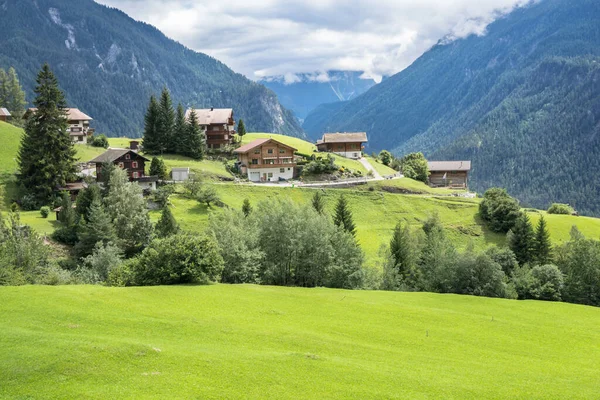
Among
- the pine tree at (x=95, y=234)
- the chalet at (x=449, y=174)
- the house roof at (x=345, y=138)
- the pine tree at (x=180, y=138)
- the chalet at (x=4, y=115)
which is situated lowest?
the pine tree at (x=95, y=234)

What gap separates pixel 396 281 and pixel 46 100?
64463 millimetres

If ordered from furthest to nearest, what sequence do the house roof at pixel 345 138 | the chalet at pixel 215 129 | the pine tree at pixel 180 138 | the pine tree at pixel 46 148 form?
the house roof at pixel 345 138
the chalet at pixel 215 129
the pine tree at pixel 180 138
the pine tree at pixel 46 148

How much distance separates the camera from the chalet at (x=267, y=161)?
109062mm

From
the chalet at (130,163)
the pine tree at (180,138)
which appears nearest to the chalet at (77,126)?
the pine tree at (180,138)

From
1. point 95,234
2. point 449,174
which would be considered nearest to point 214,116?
point 95,234

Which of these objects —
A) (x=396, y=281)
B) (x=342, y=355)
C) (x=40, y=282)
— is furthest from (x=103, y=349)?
(x=396, y=281)

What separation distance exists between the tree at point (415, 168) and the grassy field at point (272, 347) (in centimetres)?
9220

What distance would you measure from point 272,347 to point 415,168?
117310 millimetres

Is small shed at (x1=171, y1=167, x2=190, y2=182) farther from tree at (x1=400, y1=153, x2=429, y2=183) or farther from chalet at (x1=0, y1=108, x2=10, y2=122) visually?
tree at (x1=400, y1=153, x2=429, y2=183)

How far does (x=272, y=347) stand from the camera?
26438mm

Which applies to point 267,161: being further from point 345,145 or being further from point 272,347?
point 272,347

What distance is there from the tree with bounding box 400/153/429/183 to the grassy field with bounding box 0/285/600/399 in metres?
92.2

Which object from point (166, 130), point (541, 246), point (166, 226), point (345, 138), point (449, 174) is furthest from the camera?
point (449, 174)

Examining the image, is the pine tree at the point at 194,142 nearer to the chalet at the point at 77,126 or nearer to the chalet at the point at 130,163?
the chalet at the point at 130,163
